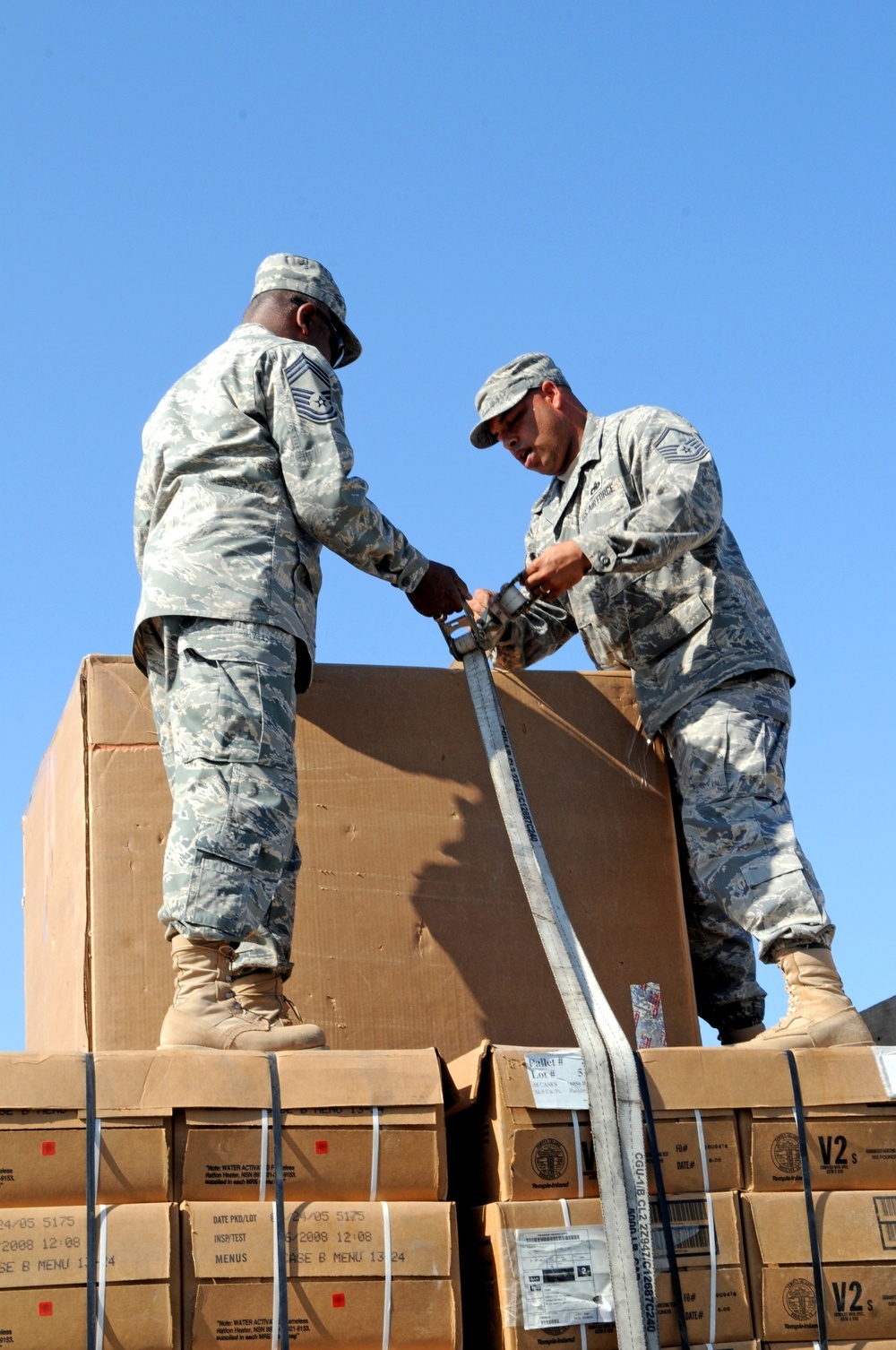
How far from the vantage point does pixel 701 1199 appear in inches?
120

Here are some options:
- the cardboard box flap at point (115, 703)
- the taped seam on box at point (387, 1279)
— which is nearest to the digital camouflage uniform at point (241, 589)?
the cardboard box flap at point (115, 703)

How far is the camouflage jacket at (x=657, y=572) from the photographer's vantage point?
3.91 meters

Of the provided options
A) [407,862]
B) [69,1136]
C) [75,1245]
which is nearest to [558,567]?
[407,862]

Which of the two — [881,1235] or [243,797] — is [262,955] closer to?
[243,797]

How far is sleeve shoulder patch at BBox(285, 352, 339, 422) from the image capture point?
3.70m

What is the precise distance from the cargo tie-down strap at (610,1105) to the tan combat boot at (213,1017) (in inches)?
21.6

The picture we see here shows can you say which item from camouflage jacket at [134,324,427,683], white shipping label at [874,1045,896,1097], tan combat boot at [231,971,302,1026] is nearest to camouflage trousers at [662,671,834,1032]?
white shipping label at [874,1045,896,1097]

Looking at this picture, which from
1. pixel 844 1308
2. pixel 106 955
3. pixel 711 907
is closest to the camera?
pixel 844 1308

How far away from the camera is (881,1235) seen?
10.2 feet

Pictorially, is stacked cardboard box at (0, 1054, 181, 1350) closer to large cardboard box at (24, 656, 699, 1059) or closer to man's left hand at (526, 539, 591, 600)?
large cardboard box at (24, 656, 699, 1059)

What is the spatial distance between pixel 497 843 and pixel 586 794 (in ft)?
0.99

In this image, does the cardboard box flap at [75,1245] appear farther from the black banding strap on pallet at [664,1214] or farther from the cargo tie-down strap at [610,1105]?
the black banding strap on pallet at [664,1214]

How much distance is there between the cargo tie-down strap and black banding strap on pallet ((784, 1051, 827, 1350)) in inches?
14.2

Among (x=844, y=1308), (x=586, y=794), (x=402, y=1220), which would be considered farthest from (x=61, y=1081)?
(x=586, y=794)
